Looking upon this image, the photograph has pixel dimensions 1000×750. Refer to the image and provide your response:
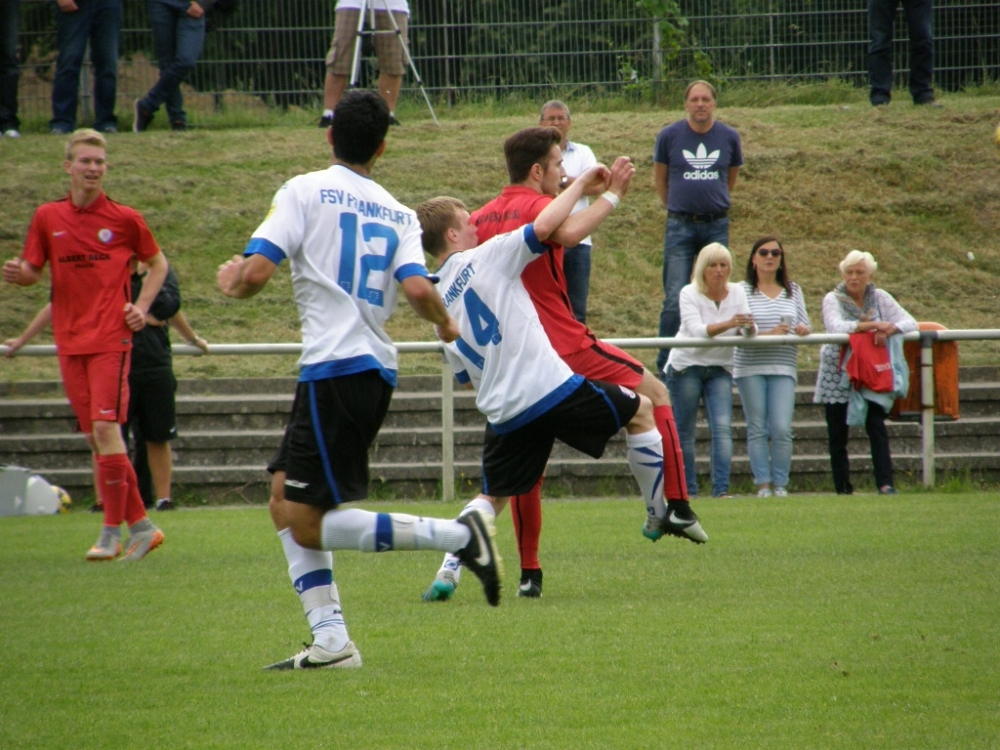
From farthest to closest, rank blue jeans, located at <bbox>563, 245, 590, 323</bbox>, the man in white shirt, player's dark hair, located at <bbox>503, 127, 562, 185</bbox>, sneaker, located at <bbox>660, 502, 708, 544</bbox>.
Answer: blue jeans, located at <bbox>563, 245, 590, 323</bbox> < the man in white shirt < sneaker, located at <bbox>660, 502, 708, 544</bbox> < player's dark hair, located at <bbox>503, 127, 562, 185</bbox>

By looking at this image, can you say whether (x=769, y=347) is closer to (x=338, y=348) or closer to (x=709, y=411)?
(x=709, y=411)

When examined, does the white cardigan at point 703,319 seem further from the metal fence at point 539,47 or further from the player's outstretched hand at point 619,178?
the metal fence at point 539,47

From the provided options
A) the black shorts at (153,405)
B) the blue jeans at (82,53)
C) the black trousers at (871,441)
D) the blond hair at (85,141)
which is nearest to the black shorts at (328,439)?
the blond hair at (85,141)

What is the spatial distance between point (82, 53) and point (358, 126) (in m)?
14.3

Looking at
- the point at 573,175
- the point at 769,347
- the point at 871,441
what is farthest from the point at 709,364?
the point at 573,175

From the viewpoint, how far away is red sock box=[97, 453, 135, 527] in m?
8.02

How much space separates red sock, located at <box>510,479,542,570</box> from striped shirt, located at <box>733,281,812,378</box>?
4.89m

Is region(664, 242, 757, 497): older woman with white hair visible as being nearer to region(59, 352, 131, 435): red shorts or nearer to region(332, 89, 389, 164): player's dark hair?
region(59, 352, 131, 435): red shorts

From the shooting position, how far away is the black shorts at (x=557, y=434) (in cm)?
629

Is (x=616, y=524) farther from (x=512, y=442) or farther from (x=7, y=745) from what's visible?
(x=7, y=745)

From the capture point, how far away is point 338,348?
4.89m

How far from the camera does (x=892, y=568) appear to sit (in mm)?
6906

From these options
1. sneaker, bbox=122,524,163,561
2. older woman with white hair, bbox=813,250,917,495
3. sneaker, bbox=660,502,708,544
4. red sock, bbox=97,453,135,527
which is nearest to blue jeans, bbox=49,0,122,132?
older woman with white hair, bbox=813,250,917,495

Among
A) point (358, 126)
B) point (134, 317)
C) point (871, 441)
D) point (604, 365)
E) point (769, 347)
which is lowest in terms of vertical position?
point (871, 441)
